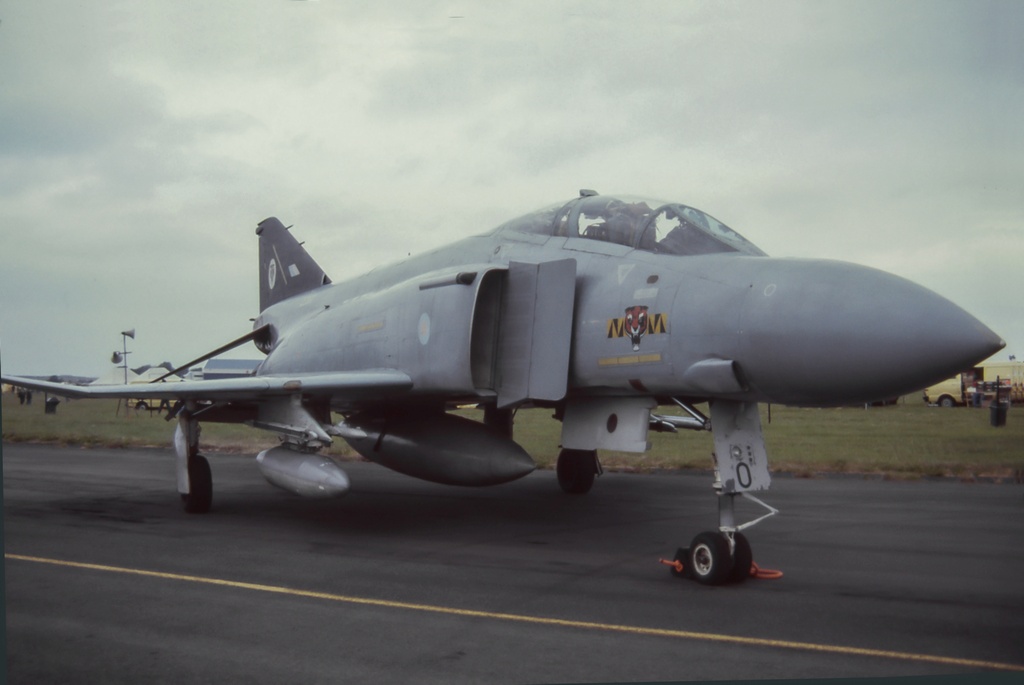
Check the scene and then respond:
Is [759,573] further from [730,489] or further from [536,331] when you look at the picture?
[536,331]

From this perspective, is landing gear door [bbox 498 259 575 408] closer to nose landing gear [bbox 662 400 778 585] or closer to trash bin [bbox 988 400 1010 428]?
nose landing gear [bbox 662 400 778 585]

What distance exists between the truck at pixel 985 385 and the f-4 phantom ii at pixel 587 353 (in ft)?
1.91

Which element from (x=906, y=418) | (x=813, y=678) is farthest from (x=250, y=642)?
(x=906, y=418)

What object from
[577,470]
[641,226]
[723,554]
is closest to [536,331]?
[641,226]

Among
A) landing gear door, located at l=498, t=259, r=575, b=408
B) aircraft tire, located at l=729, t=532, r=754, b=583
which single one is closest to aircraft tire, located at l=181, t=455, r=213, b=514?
landing gear door, located at l=498, t=259, r=575, b=408

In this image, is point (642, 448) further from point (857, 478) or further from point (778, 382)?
point (857, 478)

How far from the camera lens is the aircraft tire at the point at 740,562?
579cm

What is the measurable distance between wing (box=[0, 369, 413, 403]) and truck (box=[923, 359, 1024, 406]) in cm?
456

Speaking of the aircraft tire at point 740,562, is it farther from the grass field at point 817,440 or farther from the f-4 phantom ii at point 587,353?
the grass field at point 817,440

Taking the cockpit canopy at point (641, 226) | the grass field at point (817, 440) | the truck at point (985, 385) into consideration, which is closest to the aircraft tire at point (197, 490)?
the cockpit canopy at point (641, 226)

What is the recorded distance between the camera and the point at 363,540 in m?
7.96

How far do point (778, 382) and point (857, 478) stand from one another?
25.6 feet

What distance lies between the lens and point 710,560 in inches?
227

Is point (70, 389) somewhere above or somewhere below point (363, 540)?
above
